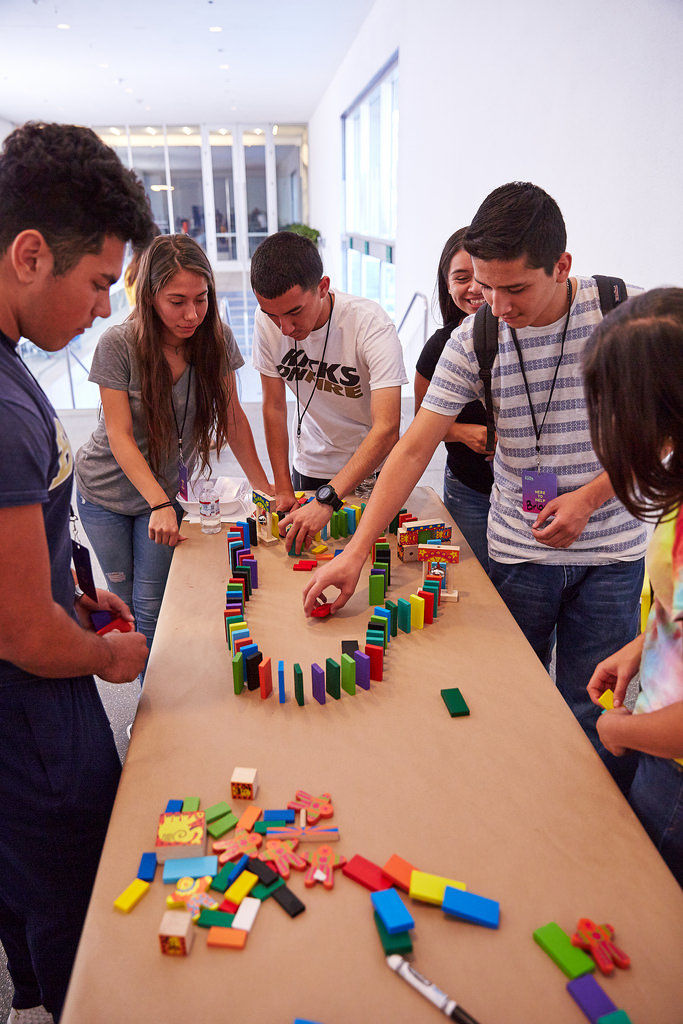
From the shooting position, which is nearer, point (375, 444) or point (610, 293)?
point (610, 293)

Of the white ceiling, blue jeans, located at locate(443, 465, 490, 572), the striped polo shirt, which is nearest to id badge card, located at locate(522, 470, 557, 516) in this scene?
the striped polo shirt

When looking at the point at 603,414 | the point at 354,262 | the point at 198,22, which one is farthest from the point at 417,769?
the point at 354,262

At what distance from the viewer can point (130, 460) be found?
1.91 m

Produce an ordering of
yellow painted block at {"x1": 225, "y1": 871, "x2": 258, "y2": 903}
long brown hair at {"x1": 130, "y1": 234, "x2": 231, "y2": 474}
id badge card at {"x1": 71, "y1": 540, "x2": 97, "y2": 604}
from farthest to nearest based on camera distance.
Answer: long brown hair at {"x1": 130, "y1": 234, "x2": 231, "y2": 474}
id badge card at {"x1": 71, "y1": 540, "x2": 97, "y2": 604}
yellow painted block at {"x1": 225, "y1": 871, "x2": 258, "y2": 903}

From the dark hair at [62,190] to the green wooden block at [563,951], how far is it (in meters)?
1.05

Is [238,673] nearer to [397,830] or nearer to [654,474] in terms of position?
[397,830]

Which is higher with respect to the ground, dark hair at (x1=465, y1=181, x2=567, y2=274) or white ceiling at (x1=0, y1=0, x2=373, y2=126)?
white ceiling at (x1=0, y1=0, x2=373, y2=126)

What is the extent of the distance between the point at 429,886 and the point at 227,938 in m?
0.25

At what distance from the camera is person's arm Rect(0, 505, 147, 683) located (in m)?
0.90

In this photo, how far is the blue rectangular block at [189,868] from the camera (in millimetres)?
899

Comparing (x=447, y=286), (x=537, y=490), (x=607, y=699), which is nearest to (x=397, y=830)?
(x=607, y=699)

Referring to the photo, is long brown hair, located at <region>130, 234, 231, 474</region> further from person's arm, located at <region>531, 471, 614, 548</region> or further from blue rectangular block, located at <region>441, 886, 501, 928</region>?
blue rectangular block, located at <region>441, 886, 501, 928</region>

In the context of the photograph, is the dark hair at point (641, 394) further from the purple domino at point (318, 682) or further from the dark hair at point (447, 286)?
the dark hair at point (447, 286)

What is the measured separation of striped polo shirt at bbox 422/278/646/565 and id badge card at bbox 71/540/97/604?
84cm
